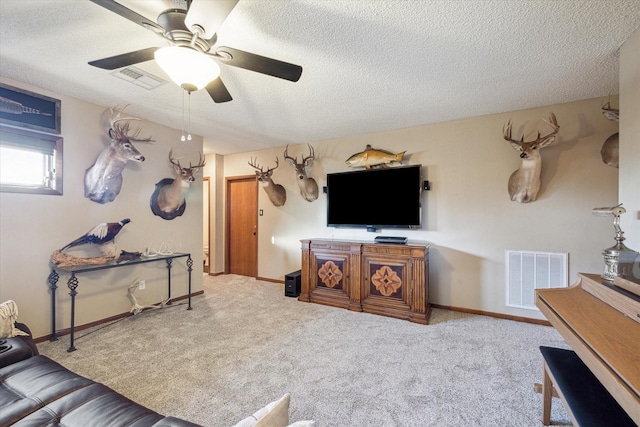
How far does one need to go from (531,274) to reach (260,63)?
12.3ft

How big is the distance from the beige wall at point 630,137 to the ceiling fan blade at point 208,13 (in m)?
2.65

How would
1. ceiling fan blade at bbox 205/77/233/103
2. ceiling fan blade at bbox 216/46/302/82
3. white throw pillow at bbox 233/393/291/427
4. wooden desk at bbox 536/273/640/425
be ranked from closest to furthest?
white throw pillow at bbox 233/393/291/427 < wooden desk at bbox 536/273/640/425 < ceiling fan blade at bbox 216/46/302/82 < ceiling fan blade at bbox 205/77/233/103

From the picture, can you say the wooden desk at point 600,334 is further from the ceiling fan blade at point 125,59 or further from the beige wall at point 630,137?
the ceiling fan blade at point 125,59

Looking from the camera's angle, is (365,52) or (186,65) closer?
(186,65)

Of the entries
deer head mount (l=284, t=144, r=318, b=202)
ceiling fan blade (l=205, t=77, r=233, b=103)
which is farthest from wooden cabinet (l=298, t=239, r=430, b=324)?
ceiling fan blade (l=205, t=77, r=233, b=103)

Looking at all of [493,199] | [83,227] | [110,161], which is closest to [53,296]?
[83,227]

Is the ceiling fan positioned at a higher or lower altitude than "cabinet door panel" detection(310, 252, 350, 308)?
higher

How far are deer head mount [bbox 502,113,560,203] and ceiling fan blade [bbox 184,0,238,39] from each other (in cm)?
316

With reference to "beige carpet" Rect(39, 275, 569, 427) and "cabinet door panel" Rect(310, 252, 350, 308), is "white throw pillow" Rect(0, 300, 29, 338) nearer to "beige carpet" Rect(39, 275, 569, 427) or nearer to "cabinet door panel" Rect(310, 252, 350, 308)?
"beige carpet" Rect(39, 275, 569, 427)

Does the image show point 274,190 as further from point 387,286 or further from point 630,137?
point 630,137

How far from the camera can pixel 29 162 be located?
275 cm

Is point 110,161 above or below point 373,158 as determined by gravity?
below

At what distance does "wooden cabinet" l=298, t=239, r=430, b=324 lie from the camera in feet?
11.0

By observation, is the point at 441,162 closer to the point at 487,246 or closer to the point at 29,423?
the point at 487,246
